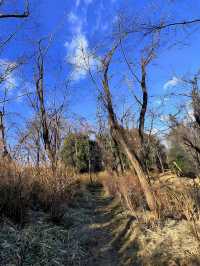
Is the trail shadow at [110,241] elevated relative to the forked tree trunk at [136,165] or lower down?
lower down

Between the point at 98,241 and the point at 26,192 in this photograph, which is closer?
the point at 98,241

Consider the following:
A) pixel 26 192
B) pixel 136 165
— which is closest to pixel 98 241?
pixel 26 192

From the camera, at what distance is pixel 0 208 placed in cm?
586

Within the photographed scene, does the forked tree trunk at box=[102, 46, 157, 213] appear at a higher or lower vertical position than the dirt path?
higher

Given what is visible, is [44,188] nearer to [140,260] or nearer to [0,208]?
[0,208]

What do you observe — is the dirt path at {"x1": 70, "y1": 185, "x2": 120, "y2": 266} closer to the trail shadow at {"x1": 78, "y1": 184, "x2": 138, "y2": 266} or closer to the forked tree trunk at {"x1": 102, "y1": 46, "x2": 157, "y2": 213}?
the trail shadow at {"x1": 78, "y1": 184, "x2": 138, "y2": 266}

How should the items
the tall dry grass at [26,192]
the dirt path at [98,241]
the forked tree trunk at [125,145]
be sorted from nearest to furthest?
the dirt path at [98,241], the tall dry grass at [26,192], the forked tree trunk at [125,145]

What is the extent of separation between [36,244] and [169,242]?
2.61 meters

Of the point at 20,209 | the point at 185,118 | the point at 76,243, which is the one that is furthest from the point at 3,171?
the point at 185,118

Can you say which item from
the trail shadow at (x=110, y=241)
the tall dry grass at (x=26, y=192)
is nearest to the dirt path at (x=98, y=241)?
the trail shadow at (x=110, y=241)

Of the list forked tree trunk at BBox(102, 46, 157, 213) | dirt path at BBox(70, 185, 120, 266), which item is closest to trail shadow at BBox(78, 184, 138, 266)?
dirt path at BBox(70, 185, 120, 266)

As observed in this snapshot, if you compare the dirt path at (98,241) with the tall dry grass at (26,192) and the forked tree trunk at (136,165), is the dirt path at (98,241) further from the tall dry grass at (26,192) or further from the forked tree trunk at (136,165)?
the forked tree trunk at (136,165)

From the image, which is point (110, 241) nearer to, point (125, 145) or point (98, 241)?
point (98, 241)

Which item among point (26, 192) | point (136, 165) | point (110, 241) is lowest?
point (110, 241)
